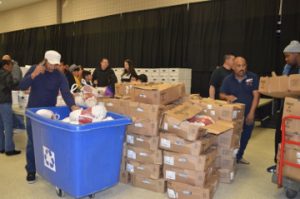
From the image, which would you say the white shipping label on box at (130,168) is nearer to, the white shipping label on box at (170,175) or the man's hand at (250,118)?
the white shipping label on box at (170,175)

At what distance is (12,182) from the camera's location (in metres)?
3.11

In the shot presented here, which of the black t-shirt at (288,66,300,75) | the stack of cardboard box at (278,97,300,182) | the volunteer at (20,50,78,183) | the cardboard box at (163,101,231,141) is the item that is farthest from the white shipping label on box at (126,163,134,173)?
the black t-shirt at (288,66,300,75)

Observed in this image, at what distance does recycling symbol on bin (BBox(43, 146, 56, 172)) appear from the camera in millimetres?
2545

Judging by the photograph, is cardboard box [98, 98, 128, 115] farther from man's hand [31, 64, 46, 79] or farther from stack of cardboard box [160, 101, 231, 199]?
man's hand [31, 64, 46, 79]

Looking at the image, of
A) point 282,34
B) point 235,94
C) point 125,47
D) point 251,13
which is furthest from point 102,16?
point 235,94

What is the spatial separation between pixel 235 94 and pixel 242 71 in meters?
0.33

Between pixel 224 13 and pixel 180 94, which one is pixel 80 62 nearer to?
pixel 224 13

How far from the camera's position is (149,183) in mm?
3027

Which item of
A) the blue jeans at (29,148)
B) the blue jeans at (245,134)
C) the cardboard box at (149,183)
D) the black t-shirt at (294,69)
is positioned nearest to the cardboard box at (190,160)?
the cardboard box at (149,183)

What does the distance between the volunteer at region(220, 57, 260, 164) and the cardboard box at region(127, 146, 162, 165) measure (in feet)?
4.52

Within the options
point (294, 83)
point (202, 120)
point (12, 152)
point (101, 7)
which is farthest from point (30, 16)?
point (294, 83)

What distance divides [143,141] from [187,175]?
0.59 meters

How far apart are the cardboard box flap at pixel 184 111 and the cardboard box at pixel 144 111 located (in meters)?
0.09

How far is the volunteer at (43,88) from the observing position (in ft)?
9.70
